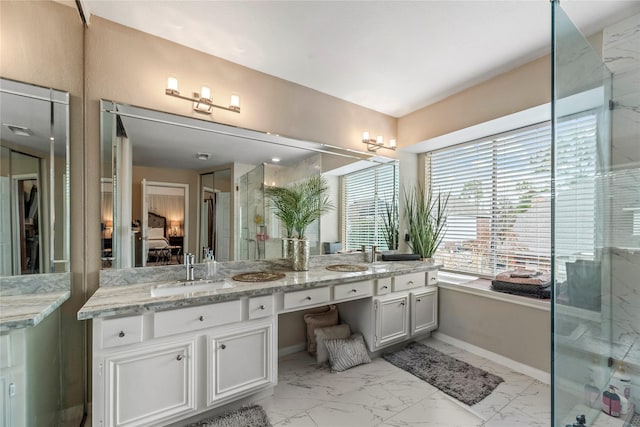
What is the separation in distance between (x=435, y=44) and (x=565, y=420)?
2408mm

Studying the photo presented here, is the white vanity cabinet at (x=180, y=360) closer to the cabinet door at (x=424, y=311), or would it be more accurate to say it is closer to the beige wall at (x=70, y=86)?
the beige wall at (x=70, y=86)

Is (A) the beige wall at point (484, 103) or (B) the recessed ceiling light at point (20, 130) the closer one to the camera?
(B) the recessed ceiling light at point (20, 130)

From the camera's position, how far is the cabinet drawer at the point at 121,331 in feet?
4.56

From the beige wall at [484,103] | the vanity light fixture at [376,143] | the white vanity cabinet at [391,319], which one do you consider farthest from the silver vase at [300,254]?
the beige wall at [484,103]

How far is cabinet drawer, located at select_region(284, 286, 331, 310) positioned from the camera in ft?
6.56

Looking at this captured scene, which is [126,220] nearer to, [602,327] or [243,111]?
[243,111]

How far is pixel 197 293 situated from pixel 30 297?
2.66 feet

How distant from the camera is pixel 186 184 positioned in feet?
6.93

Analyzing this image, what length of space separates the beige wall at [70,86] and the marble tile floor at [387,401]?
1220 mm

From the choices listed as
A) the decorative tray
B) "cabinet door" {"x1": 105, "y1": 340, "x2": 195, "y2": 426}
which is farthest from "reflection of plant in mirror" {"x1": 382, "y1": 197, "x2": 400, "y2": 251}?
"cabinet door" {"x1": 105, "y1": 340, "x2": 195, "y2": 426}

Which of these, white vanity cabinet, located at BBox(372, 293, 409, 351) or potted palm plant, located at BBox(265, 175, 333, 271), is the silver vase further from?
white vanity cabinet, located at BBox(372, 293, 409, 351)

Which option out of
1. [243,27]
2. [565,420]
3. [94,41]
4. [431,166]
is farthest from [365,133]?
[565,420]

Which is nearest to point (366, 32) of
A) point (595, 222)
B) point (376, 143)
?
point (376, 143)

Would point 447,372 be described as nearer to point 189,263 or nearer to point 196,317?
point 196,317
